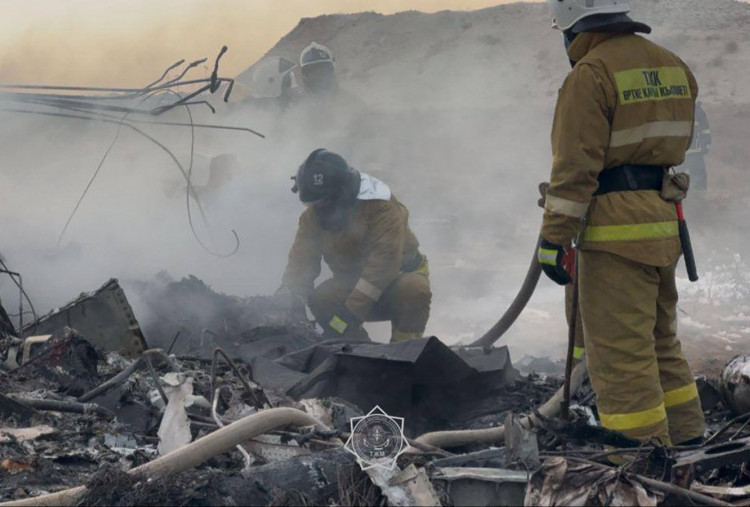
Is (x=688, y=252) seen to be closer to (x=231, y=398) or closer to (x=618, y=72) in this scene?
(x=618, y=72)

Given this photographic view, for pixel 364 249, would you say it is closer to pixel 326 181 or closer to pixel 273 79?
pixel 326 181

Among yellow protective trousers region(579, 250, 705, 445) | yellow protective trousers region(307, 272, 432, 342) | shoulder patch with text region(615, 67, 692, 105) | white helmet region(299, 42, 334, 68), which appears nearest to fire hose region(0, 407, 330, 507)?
yellow protective trousers region(579, 250, 705, 445)

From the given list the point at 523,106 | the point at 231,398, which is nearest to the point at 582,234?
the point at 231,398

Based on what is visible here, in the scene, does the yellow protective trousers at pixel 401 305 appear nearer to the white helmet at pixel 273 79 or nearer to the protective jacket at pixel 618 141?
the protective jacket at pixel 618 141

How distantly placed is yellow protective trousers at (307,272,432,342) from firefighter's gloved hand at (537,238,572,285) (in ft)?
10.2

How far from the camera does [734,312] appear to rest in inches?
355

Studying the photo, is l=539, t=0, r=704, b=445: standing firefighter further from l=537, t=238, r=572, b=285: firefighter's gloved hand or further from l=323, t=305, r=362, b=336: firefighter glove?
l=323, t=305, r=362, b=336: firefighter glove

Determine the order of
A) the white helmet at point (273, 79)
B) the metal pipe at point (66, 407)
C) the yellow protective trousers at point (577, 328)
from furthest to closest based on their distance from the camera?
the white helmet at point (273, 79), the yellow protective trousers at point (577, 328), the metal pipe at point (66, 407)

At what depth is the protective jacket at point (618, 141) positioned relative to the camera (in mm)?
3533

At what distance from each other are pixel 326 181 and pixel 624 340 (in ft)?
11.0

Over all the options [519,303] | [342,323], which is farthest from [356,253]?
[519,303]

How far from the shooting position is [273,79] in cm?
1511

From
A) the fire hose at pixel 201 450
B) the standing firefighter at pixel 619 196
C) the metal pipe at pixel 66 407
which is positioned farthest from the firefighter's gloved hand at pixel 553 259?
the metal pipe at pixel 66 407

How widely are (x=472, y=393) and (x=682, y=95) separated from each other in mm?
1770
